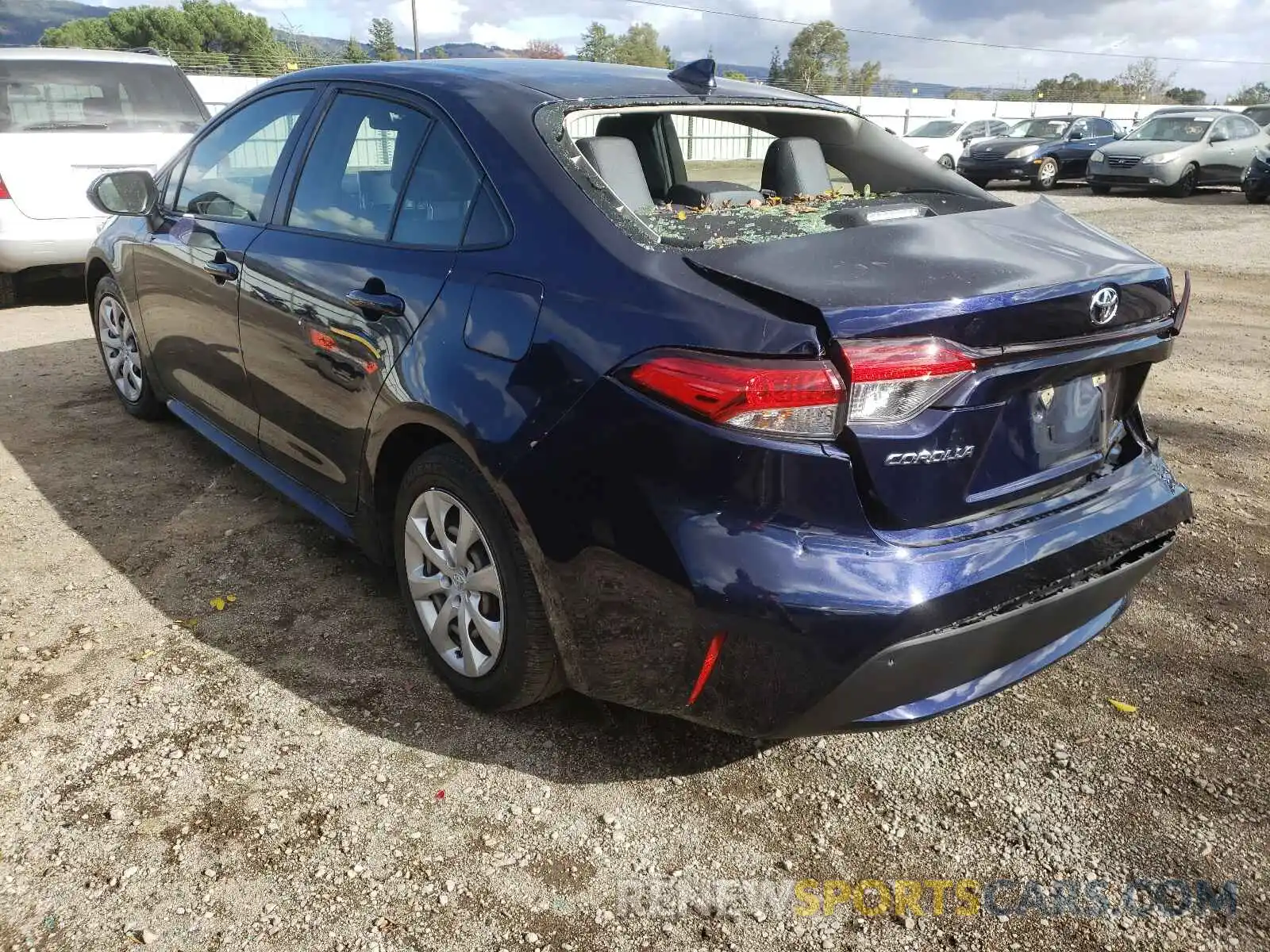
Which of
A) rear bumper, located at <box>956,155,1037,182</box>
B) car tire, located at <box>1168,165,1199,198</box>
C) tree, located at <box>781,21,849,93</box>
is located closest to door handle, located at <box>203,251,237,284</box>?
car tire, located at <box>1168,165,1199,198</box>

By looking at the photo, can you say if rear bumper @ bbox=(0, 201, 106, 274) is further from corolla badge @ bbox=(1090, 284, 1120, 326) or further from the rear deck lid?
corolla badge @ bbox=(1090, 284, 1120, 326)

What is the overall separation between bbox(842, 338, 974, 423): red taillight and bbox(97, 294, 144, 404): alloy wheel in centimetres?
407

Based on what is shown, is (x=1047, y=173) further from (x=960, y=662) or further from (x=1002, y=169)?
(x=960, y=662)

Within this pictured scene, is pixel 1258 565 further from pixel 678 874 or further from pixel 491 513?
pixel 491 513

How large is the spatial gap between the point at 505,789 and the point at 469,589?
524mm

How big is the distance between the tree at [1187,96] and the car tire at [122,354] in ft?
337

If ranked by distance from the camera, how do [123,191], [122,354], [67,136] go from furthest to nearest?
1. [67,136]
2. [122,354]
3. [123,191]

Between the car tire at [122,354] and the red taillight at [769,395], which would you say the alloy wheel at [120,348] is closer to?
the car tire at [122,354]

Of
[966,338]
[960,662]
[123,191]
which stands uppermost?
[123,191]

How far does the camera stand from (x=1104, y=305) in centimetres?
217

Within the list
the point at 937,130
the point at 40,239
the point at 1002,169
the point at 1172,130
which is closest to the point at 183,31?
Answer: the point at 937,130

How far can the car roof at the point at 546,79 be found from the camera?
268cm

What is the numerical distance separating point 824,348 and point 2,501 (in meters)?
3.92

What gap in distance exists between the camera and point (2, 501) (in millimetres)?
4199
